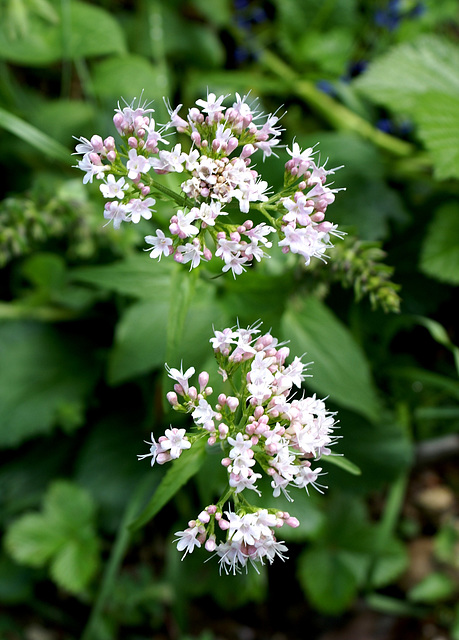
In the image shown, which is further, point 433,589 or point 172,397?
point 433,589

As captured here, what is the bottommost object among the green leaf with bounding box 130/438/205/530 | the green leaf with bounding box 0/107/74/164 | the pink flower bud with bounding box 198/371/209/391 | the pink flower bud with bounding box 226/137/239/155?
the green leaf with bounding box 130/438/205/530

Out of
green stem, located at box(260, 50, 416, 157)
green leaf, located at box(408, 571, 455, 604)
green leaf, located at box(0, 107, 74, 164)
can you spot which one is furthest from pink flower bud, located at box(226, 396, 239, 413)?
green leaf, located at box(408, 571, 455, 604)

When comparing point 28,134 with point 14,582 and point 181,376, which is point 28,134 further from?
point 14,582

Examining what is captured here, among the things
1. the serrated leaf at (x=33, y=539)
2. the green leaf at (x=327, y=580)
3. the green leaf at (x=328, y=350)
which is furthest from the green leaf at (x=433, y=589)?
the serrated leaf at (x=33, y=539)

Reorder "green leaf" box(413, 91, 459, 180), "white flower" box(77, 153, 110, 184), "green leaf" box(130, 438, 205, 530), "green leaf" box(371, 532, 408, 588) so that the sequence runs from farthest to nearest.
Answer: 1. "green leaf" box(371, 532, 408, 588)
2. "green leaf" box(413, 91, 459, 180)
3. "green leaf" box(130, 438, 205, 530)
4. "white flower" box(77, 153, 110, 184)

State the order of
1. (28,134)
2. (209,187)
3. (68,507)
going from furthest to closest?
(68,507) → (28,134) → (209,187)

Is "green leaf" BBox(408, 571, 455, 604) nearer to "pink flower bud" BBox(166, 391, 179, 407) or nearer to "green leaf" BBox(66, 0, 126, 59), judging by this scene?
"pink flower bud" BBox(166, 391, 179, 407)

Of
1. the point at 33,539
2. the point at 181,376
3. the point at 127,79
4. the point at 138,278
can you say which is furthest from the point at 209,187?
the point at 33,539
